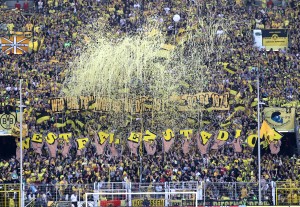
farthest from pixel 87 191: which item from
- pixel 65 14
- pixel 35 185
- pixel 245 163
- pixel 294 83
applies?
pixel 65 14

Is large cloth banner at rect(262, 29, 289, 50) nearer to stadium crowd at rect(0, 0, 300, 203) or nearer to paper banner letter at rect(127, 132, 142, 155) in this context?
stadium crowd at rect(0, 0, 300, 203)

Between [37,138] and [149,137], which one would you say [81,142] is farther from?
[149,137]

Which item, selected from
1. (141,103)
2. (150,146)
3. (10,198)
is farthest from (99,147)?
(10,198)

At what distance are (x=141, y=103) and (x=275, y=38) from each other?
49.8 ft

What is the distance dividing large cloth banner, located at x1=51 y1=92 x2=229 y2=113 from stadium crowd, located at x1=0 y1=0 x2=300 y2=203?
0.75m

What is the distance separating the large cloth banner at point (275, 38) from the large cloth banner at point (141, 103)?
11.9 metres

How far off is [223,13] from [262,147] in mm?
19030

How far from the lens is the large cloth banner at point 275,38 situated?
91.9 meters

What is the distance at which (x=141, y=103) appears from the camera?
80.8 meters

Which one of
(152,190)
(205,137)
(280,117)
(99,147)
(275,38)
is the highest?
(275,38)

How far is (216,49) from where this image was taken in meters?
88.6

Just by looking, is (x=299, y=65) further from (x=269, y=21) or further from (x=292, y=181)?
(x=292, y=181)

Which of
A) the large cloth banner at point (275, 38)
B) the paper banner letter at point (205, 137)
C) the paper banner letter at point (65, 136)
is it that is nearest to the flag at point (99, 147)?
the paper banner letter at point (65, 136)

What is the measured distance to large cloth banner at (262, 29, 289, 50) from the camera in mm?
91938
